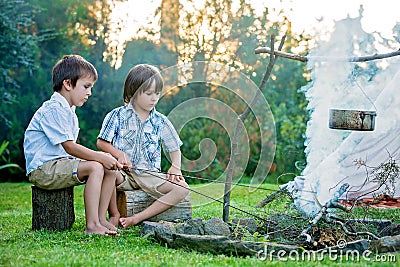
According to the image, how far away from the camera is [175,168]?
4.80 m

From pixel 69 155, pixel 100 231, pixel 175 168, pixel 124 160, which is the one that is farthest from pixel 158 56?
pixel 100 231

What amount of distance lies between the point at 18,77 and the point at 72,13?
1.29m

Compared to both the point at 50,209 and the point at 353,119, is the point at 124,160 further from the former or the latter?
the point at 353,119

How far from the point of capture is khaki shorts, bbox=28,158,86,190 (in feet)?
14.1

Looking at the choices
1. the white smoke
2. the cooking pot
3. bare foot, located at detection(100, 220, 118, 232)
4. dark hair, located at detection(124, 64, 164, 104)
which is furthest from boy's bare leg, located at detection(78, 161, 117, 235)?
the white smoke

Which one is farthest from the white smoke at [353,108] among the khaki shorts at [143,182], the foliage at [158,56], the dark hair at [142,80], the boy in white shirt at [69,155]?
the foliage at [158,56]

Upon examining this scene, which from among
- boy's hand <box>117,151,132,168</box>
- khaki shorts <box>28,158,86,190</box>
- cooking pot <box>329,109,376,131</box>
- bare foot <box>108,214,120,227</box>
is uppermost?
cooking pot <box>329,109,376,131</box>

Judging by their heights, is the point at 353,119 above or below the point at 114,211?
above

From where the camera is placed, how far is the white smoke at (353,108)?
5434 mm

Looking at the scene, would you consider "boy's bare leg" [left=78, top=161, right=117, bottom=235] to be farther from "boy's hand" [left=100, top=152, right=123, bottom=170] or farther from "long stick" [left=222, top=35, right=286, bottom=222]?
"long stick" [left=222, top=35, right=286, bottom=222]

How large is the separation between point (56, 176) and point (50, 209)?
259 millimetres

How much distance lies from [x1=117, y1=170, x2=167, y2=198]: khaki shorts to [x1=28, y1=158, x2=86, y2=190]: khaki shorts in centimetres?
49

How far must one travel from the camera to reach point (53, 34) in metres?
9.61

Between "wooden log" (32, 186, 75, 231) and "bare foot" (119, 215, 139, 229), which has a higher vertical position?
"wooden log" (32, 186, 75, 231)
